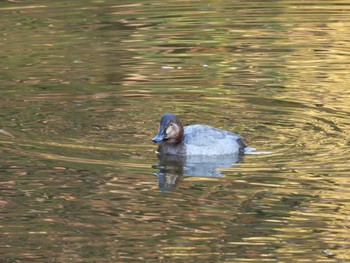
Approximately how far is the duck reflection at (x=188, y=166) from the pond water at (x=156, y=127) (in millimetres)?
36

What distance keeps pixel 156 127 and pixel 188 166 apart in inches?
49.0

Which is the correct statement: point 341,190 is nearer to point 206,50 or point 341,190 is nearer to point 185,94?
point 185,94

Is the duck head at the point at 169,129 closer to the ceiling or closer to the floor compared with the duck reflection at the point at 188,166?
closer to the ceiling

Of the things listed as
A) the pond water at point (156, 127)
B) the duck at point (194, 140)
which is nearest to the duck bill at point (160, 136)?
the duck at point (194, 140)

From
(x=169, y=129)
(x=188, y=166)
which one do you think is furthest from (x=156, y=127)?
(x=188, y=166)

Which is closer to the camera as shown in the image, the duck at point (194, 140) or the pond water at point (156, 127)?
the pond water at point (156, 127)

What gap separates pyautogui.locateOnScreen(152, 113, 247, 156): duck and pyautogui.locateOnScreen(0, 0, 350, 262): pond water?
0.19m

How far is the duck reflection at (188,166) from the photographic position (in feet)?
34.2

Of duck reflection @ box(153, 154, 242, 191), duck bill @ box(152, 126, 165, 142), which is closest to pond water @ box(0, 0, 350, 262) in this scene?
duck reflection @ box(153, 154, 242, 191)

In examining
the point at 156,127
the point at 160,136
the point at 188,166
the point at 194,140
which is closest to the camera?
the point at 188,166

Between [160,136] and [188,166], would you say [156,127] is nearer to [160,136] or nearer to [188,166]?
[160,136]

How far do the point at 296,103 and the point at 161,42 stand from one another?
4.52 metres

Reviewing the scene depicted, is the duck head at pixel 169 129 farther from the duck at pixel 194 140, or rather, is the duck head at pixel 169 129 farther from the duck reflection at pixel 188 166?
the duck reflection at pixel 188 166

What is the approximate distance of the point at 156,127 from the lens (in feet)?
39.9
